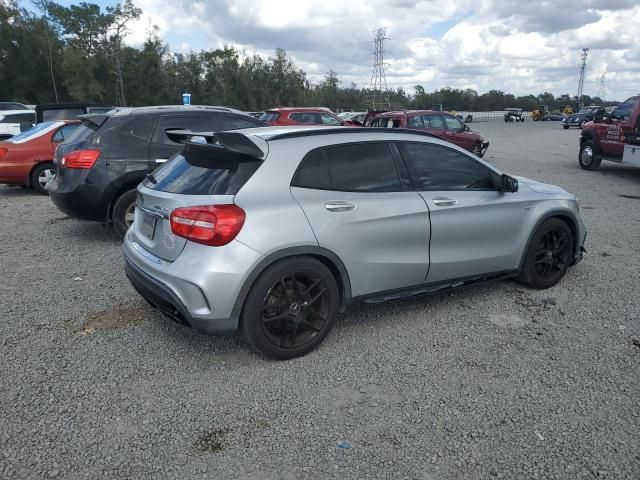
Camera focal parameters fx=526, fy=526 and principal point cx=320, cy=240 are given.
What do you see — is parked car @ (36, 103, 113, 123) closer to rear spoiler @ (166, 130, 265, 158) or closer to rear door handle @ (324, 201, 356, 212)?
rear spoiler @ (166, 130, 265, 158)

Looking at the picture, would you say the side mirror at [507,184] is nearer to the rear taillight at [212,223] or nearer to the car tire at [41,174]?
the rear taillight at [212,223]

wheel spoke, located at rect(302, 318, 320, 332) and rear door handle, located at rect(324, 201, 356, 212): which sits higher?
rear door handle, located at rect(324, 201, 356, 212)

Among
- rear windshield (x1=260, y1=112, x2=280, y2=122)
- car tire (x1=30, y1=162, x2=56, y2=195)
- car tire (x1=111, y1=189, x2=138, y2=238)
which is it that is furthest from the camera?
rear windshield (x1=260, y1=112, x2=280, y2=122)

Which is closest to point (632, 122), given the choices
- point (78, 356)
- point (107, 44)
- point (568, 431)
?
point (568, 431)

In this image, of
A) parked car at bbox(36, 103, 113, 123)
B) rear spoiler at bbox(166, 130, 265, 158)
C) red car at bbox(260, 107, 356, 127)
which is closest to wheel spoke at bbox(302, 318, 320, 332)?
rear spoiler at bbox(166, 130, 265, 158)

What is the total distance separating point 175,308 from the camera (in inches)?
138

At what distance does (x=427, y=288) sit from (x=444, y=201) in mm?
725

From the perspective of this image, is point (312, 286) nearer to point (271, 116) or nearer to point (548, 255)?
A: point (548, 255)

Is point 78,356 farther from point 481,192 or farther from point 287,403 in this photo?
point 481,192

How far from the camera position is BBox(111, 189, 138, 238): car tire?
6.44 metres

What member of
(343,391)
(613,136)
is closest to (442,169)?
(343,391)

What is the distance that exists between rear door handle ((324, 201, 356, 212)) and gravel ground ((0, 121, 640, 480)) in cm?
106

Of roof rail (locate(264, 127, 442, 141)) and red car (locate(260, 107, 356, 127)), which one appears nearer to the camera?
roof rail (locate(264, 127, 442, 141))

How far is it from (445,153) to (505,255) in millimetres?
1093
